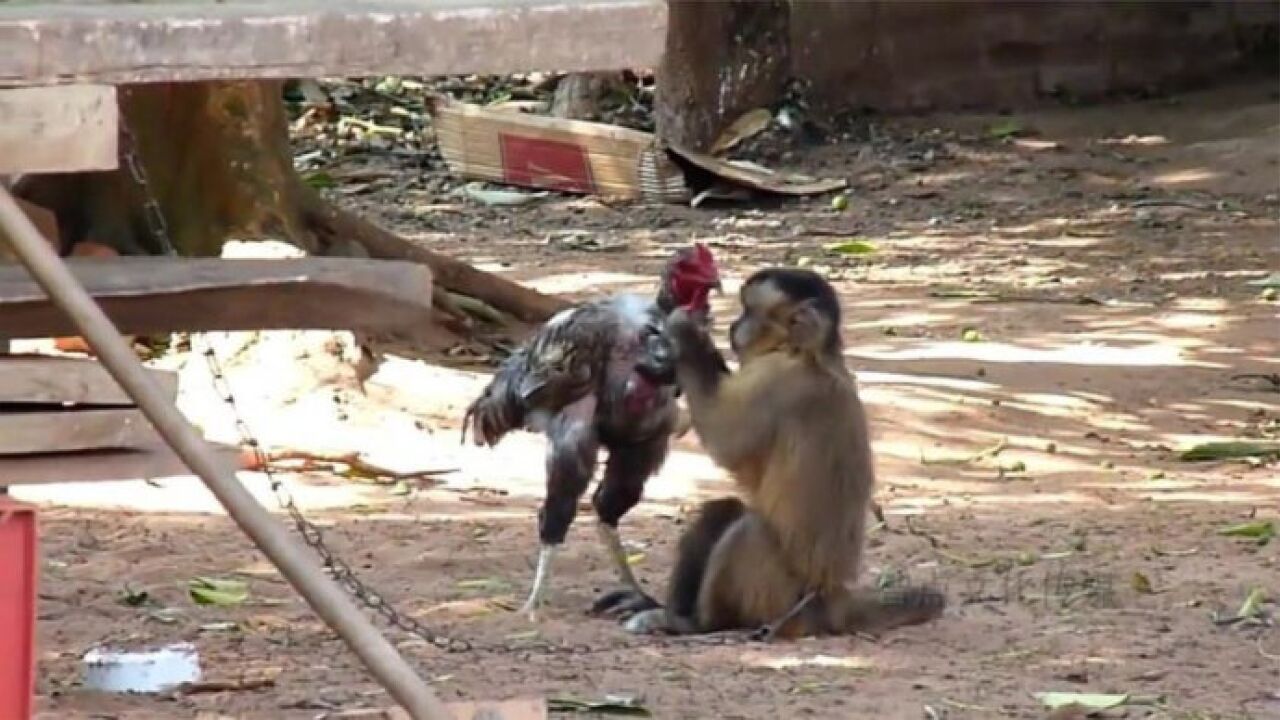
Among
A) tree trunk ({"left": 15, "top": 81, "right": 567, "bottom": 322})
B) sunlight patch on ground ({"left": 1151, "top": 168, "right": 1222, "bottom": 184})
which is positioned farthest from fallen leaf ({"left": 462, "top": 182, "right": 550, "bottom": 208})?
tree trunk ({"left": 15, "top": 81, "right": 567, "bottom": 322})

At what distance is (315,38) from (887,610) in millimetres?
3111

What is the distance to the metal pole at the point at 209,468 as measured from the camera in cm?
439

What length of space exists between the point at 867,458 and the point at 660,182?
31.7ft

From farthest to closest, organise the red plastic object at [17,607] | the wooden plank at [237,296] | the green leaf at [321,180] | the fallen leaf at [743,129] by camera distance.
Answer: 1. the fallen leaf at [743,129]
2. the green leaf at [321,180]
3. the wooden plank at [237,296]
4. the red plastic object at [17,607]

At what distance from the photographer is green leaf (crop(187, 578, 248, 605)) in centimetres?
731

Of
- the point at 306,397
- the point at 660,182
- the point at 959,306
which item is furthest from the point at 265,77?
the point at 660,182

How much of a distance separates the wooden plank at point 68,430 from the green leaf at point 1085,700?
2.26m

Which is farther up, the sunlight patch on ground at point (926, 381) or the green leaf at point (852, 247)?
the sunlight patch on ground at point (926, 381)

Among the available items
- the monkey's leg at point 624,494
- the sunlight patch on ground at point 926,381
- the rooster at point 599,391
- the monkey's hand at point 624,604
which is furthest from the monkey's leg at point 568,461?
the sunlight patch on ground at point 926,381

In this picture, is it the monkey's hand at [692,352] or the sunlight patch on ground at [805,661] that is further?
the monkey's hand at [692,352]

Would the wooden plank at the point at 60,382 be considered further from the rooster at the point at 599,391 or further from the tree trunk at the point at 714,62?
the tree trunk at the point at 714,62

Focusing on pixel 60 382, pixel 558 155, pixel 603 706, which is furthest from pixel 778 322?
pixel 558 155

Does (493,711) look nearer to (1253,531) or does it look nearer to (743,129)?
(1253,531)

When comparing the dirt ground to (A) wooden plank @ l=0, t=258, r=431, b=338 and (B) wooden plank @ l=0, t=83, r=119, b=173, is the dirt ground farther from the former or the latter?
(B) wooden plank @ l=0, t=83, r=119, b=173
